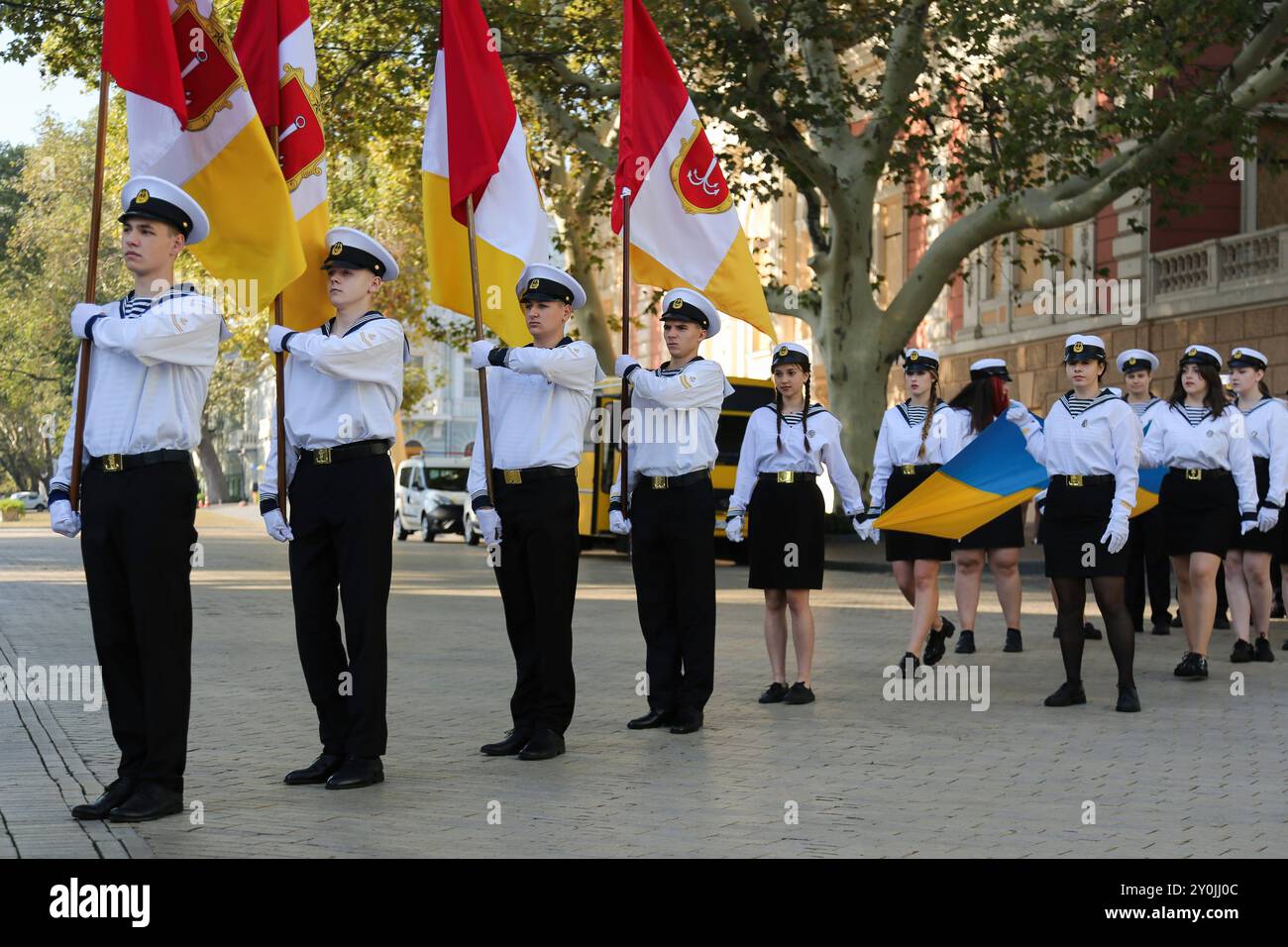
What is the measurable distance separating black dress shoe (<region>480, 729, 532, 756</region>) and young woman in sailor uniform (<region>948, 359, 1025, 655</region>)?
4.90 metres

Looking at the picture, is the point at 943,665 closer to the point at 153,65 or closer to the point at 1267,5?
the point at 153,65

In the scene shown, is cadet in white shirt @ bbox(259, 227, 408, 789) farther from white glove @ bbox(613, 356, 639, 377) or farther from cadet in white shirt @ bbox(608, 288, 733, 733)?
cadet in white shirt @ bbox(608, 288, 733, 733)

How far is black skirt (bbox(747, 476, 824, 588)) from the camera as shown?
10297 millimetres

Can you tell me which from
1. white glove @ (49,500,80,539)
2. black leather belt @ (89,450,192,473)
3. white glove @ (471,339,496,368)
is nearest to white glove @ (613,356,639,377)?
white glove @ (471,339,496,368)

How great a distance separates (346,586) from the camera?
7.40 metres

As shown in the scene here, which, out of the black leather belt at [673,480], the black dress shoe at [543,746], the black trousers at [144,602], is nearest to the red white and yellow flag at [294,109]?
the black trousers at [144,602]

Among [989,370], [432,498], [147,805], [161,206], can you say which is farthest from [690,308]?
[432,498]

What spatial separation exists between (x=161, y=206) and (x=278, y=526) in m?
1.39

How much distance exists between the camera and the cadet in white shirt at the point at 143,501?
6.66 m

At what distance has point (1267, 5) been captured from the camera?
2547cm

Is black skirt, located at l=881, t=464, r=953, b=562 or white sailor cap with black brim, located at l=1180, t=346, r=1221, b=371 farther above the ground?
white sailor cap with black brim, located at l=1180, t=346, r=1221, b=371

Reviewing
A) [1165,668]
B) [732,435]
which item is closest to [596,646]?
[1165,668]

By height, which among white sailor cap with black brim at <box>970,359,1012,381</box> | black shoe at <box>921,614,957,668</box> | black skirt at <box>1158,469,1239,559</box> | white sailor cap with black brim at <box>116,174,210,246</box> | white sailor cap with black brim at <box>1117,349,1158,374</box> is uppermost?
white sailor cap with black brim at <box>116,174,210,246</box>

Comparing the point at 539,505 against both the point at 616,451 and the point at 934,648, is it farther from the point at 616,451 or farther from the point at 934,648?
the point at 616,451
